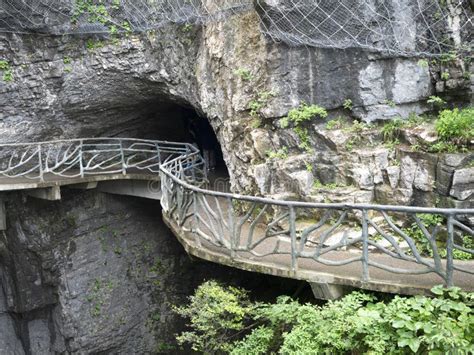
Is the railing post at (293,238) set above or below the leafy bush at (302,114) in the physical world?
below

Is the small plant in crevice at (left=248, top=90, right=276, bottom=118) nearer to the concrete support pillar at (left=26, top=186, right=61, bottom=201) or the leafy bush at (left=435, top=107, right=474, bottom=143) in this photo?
the leafy bush at (left=435, top=107, right=474, bottom=143)

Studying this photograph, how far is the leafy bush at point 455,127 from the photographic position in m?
5.87

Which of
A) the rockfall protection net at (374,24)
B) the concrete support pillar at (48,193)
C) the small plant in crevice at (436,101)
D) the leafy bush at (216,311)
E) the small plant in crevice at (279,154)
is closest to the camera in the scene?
the leafy bush at (216,311)

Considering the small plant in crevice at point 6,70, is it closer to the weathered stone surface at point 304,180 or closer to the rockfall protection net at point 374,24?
the rockfall protection net at point 374,24

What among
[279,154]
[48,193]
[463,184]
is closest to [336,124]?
[279,154]

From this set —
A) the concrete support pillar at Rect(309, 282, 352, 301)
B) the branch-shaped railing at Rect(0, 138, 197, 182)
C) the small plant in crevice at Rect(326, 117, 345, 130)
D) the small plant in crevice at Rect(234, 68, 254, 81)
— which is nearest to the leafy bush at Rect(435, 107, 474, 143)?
the small plant in crevice at Rect(326, 117, 345, 130)

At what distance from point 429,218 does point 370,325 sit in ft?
7.18

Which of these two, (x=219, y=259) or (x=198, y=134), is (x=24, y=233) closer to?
(x=198, y=134)

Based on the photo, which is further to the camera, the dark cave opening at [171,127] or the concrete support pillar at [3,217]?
the dark cave opening at [171,127]

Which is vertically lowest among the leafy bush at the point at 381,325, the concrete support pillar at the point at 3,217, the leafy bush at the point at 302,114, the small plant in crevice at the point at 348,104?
the leafy bush at the point at 381,325

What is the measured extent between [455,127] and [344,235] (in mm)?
2293

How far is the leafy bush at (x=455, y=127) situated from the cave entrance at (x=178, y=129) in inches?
234

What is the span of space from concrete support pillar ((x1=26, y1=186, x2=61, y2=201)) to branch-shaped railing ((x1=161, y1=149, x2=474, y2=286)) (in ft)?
8.51

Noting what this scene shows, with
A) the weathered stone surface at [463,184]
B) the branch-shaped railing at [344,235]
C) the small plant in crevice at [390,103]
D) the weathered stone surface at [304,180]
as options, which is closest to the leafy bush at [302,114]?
the weathered stone surface at [304,180]
